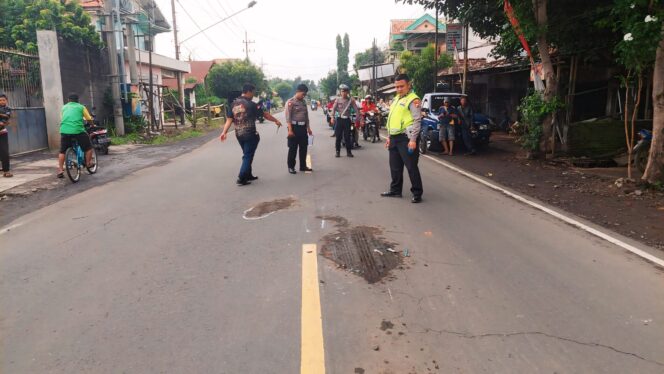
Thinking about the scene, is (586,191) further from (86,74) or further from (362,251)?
(86,74)

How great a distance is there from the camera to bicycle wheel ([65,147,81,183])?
980 cm

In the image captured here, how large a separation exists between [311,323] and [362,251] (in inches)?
67.7

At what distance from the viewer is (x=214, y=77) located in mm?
52625

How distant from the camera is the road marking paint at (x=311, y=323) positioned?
3.11 metres

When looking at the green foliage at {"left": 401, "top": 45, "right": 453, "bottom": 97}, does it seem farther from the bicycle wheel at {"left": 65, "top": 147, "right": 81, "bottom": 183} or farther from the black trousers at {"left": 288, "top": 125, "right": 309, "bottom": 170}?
the bicycle wheel at {"left": 65, "top": 147, "right": 81, "bottom": 183}

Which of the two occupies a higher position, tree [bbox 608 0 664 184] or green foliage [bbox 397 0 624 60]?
green foliage [bbox 397 0 624 60]

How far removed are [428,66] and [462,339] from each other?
91.2ft

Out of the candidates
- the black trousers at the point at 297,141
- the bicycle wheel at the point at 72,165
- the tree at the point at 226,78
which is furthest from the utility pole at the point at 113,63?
the tree at the point at 226,78

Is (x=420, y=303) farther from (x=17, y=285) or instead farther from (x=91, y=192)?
(x=91, y=192)

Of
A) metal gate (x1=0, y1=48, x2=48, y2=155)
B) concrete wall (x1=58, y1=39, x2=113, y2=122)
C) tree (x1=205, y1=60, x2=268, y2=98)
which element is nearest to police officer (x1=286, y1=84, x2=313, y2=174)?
metal gate (x1=0, y1=48, x2=48, y2=155)

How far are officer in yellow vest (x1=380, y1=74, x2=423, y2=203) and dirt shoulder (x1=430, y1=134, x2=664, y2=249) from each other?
2.24 metres

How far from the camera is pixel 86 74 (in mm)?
19469

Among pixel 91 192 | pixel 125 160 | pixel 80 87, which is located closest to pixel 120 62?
pixel 80 87

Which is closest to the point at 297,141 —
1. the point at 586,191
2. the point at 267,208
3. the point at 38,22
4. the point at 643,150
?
the point at 267,208
